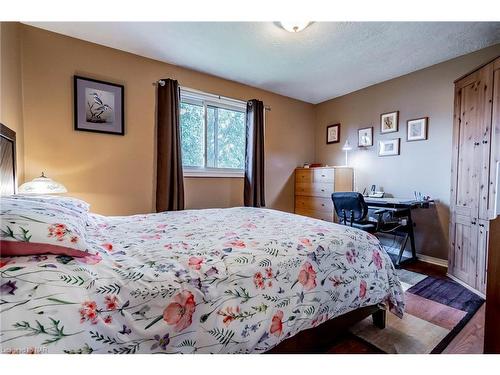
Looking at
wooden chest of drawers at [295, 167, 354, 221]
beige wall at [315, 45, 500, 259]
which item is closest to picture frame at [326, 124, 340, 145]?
beige wall at [315, 45, 500, 259]

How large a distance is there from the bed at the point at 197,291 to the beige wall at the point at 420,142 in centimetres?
191

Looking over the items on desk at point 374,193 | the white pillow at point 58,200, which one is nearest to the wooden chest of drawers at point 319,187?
the items on desk at point 374,193

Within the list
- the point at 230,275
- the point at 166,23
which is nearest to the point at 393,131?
the point at 166,23

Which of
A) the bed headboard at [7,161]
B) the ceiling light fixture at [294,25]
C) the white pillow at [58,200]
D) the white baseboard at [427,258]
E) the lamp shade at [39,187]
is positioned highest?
the ceiling light fixture at [294,25]

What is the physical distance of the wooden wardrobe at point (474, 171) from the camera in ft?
6.78

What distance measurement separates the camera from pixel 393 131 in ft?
10.9

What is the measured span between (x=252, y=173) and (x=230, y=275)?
255 centimetres

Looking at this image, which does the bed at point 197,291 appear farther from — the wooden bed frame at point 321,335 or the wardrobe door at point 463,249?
the wardrobe door at point 463,249

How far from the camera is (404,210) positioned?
9.48 ft

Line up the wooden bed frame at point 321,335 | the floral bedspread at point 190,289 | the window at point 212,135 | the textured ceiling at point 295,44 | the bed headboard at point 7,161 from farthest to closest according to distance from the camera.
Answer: the window at point 212,135, the textured ceiling at point 295,44, the bed headboard at point 7,161, the wooden bed frame at point 321,335, the floral bedspread at point 190,289

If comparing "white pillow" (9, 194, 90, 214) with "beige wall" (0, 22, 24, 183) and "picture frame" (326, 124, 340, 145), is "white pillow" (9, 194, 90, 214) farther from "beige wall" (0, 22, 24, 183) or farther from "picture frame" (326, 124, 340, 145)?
"picture frame" (326, 124, 340, 145)

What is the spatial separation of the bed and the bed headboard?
2.04ft
